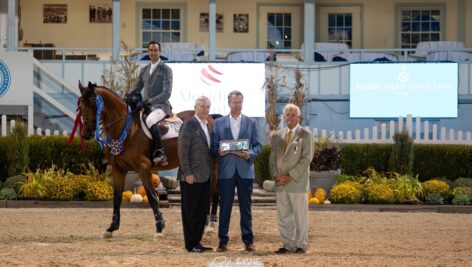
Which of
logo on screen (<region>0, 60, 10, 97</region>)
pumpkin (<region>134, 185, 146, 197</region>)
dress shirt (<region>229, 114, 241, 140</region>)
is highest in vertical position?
logo on screen (<region>0, 60, 10, 97</region>)

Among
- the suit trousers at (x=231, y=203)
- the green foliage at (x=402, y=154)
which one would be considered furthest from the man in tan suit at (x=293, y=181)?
the green foliage at (x=402, y=154)

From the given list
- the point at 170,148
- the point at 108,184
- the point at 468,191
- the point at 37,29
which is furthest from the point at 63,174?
the point at 37,29

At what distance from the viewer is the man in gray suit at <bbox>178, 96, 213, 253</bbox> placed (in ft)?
41.5

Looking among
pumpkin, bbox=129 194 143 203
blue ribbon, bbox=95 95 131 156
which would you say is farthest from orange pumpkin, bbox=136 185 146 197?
blue ribbon, bbox=95 95 131 156

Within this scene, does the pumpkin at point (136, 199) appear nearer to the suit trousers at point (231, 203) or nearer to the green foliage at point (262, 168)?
the green foliage at point (262, 168)

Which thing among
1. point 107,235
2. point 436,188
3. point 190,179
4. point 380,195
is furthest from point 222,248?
point 436,188

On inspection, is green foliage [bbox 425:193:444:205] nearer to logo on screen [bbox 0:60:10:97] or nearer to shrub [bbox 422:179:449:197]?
shrub [bbox 422:179:449:197]

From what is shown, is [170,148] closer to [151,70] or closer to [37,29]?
[151,70]

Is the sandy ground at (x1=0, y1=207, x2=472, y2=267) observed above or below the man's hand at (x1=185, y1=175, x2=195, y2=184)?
below

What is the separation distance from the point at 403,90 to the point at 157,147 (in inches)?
587

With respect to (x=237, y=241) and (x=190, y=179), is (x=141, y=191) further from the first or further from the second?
(x=190, y=179)

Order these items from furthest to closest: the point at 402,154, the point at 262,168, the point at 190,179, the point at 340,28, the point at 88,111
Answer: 1. the point at 340,28
2. the point at 262,168
3. the point at 402,154
4. the point at 88,111
5. the point at 190,179

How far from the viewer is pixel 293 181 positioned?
41.1 feet

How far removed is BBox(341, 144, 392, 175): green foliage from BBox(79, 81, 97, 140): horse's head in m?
8.67
